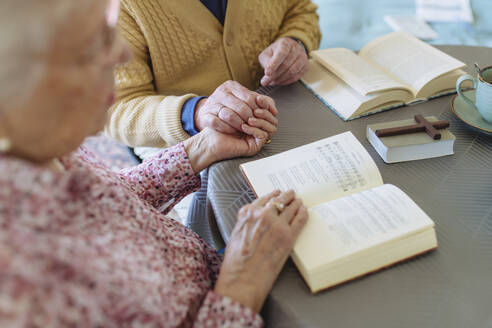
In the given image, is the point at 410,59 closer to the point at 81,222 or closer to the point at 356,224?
the point at 356,224

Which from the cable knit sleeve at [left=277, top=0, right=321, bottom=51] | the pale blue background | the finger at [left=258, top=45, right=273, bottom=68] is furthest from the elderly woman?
the pale blue background

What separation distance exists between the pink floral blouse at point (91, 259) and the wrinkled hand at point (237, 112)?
293mm

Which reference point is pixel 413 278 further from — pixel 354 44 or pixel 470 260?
pixel 354 44

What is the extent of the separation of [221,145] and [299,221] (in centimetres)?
32

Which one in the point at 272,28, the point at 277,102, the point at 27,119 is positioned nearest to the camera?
the point at 27,119

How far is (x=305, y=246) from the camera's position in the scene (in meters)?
0.66

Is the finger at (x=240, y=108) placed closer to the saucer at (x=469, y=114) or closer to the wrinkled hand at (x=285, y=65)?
the wrinkled hand at (x=285, y=65)

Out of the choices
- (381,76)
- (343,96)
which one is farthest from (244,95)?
(381,76)

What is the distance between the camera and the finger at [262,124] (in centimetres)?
91

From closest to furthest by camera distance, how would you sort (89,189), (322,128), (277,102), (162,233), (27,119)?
(27,119) < (89,189) < (162,233) < (322,128) < (277,102)

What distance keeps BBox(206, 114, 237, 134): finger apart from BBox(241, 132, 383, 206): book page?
0.13 m

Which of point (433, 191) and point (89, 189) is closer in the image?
point (89, 189)

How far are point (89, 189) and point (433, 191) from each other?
2.29 ft

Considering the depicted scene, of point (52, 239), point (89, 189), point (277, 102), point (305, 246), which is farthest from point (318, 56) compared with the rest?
point (52, 239)
